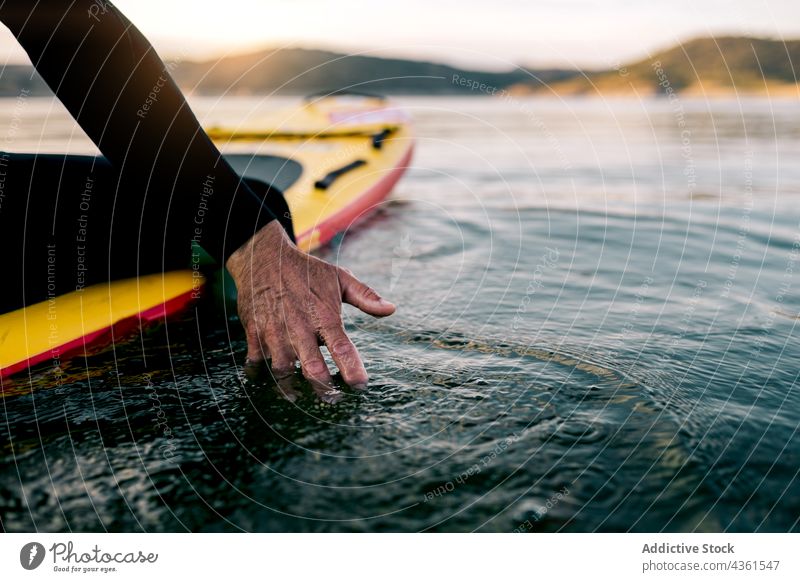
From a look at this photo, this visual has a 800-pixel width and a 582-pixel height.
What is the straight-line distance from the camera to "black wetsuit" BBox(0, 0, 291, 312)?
1.41 meters

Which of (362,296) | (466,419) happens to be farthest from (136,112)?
(466,419)

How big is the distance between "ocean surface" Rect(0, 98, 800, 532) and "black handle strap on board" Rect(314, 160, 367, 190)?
33.0 inches

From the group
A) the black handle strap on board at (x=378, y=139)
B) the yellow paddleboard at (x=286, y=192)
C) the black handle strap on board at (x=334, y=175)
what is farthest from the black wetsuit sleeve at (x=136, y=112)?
the black handle strap on board at (x=378, y=139)

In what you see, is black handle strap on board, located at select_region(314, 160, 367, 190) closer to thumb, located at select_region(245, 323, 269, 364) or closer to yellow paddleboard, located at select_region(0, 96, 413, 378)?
yellow paddleboard, located at select_region(0, 96, 413, 378)

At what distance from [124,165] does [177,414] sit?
24.4 inches

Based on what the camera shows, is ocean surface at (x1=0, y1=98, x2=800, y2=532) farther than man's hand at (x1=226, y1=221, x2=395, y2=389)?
No

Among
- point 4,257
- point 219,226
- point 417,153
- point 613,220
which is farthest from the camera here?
point 417,153

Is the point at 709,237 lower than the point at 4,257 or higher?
lower

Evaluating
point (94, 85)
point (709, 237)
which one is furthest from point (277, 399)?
point (709, 237)

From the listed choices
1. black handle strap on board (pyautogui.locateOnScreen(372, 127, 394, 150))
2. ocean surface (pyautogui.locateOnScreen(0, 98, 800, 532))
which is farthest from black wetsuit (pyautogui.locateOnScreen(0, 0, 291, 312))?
black handle strap on board (pyautogui.locateOnScreen(372, 127, 394, 150))

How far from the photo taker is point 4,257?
5.97 feet

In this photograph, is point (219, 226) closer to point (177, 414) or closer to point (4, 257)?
point (177, 414)

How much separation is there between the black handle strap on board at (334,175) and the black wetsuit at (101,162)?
178 cm

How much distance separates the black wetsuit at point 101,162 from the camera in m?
1.41
